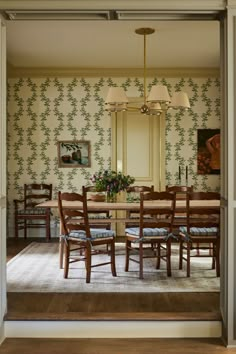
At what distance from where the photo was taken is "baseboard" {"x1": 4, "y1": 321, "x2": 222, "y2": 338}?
3.62 m

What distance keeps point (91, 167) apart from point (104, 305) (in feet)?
14.8

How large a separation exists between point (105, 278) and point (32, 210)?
126 inches

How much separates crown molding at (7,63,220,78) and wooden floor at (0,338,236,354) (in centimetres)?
546

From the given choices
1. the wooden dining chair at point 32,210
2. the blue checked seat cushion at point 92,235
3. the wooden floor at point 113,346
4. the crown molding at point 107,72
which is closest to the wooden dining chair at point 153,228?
the blue checked seat cushion at point 92,235

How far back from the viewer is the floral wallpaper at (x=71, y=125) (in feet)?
27.0

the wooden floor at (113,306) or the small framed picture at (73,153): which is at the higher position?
the small framed picture at (73,153)

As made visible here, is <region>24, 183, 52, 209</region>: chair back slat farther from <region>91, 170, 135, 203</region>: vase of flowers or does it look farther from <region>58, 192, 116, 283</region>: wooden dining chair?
<region>58, 192, 116, 283</region>: wooden dining chair

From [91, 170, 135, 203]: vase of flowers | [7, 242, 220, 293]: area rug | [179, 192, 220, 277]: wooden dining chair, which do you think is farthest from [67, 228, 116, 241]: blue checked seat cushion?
[179, 192, 220, 277]: wooden dining chair

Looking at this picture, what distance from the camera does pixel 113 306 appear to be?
3912 millimetres

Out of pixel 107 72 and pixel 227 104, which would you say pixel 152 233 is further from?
pixel 107 72

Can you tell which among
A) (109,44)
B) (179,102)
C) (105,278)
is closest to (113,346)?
(105,278)

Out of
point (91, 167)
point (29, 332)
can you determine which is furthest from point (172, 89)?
point (29, 332)

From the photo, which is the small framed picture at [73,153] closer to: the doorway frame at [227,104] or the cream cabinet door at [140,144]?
the cream cabinet door at [140,144]

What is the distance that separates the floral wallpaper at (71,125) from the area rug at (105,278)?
2.44m
